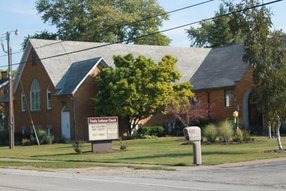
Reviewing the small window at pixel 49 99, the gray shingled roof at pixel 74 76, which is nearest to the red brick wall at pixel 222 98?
the gray shingled roof at pixel 74 76

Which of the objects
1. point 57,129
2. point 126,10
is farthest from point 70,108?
point 126,10

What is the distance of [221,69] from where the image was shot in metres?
52.4

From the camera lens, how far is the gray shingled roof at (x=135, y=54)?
4953 centimetres

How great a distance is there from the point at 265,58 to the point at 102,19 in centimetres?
4998

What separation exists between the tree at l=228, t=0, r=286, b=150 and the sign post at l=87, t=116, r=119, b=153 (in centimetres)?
958

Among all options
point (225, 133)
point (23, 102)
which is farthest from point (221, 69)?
point (23, 102)

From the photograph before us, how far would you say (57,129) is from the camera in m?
51.2

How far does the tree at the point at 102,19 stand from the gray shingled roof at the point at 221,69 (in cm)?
2028

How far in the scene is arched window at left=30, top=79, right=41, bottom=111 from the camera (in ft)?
177

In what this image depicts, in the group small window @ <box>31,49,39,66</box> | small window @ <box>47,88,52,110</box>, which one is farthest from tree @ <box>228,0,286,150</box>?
small window @ <box>31,49,39,66</box>

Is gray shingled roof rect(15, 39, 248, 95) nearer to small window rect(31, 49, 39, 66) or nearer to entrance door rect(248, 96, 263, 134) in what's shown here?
small window rect(31, 49, 39, 66)

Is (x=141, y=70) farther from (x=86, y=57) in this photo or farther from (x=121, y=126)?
(x=86, y=57)

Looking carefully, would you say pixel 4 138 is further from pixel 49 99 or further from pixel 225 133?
pixel 225 133

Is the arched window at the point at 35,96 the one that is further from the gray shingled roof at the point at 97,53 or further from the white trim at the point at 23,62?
the gray shingled roof at the point at 97,53
